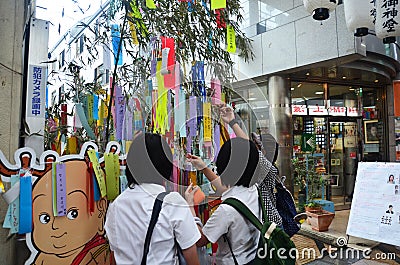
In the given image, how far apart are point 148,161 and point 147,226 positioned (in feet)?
0.95

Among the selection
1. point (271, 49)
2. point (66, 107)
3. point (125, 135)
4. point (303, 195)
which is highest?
point (271, 49)

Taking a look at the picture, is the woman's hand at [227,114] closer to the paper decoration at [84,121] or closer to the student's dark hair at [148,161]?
the student's dark hair at [148,161]

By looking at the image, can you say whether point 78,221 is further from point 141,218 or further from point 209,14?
point 209,14

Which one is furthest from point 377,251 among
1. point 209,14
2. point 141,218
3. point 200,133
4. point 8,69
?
point 8,69

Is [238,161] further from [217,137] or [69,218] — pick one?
[69,218]

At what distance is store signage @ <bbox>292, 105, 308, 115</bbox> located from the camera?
7.19 metres

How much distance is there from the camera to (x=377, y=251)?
418cm

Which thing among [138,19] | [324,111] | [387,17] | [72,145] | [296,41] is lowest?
[72,145]

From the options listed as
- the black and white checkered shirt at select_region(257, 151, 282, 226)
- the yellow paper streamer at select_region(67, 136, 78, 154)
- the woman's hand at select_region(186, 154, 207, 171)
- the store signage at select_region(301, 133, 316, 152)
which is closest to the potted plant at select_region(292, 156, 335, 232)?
the store signage at select_region(301, 133, 316, 152)

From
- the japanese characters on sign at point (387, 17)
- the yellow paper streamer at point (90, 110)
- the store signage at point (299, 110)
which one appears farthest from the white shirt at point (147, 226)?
the store signage at point (299, 110)

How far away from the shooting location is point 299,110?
722cm

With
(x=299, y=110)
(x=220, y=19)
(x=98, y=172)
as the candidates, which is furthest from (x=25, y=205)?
(x=299, y=110)

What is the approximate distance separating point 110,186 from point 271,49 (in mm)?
5660

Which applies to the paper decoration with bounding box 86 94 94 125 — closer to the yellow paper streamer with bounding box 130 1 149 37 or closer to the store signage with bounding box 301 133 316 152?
the yellow paper streamer with bounding box 130 1 149 37
